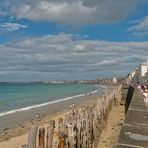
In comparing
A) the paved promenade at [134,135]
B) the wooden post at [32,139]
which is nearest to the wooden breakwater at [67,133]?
the wooden post at [32,139]

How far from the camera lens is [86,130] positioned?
32.4 feet

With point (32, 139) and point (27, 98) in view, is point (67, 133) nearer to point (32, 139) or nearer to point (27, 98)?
point (32, 139)

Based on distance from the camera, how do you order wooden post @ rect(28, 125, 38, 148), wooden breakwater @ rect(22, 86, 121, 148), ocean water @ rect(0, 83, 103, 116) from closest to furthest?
wooden post @ rect(28, 125, 38, 148)
wooden breakwater @ rect(22, 86, 121, 148)
ocean water @ rect(0, 83, 103, 116)

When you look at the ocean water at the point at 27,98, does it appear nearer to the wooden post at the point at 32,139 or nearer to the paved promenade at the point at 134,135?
the paved promenade at the point at 134,135

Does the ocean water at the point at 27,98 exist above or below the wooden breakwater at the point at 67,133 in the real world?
below

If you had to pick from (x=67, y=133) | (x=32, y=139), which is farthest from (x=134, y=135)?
(x=67, y=133)

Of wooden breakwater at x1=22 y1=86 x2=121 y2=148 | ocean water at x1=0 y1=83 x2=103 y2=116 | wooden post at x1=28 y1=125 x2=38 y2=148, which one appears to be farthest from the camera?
ocean water at x1=0 y1=83 x2=103 y2=116

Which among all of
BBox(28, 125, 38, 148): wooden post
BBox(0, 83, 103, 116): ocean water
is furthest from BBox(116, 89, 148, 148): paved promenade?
BBox(0, 83, 103, 116): ocean water

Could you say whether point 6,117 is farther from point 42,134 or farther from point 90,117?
point 42,134

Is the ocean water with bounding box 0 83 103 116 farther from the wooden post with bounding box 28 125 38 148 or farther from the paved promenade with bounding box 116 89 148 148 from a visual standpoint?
the wooden post with bounding box 28 125 38 148

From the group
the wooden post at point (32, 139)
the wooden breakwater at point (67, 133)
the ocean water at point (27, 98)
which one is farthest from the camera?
the ocean water at point (27, 98)

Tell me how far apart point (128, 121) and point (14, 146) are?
304 inches

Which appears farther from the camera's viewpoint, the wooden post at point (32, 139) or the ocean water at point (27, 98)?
the ocean water at point (27, 98)

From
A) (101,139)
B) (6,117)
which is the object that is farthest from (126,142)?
(6,117)
